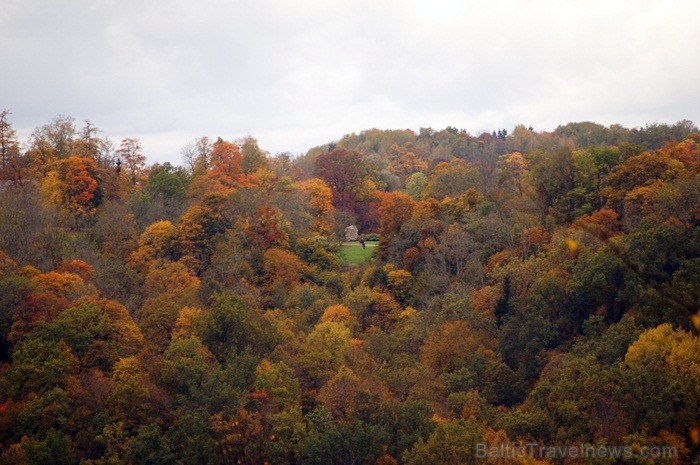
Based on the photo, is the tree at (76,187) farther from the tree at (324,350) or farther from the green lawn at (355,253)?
the tree at (324,350)

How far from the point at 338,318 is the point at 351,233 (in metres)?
20.3

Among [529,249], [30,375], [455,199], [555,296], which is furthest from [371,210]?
[30,375]

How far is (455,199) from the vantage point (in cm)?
4847

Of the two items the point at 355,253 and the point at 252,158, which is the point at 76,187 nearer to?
the point at 252,158

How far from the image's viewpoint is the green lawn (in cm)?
5075

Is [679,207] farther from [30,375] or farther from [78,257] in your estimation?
[78,257]

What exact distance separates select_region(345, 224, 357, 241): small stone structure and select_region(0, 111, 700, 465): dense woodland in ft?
11.6

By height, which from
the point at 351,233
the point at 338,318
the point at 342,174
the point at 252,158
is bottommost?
the point at 338,318

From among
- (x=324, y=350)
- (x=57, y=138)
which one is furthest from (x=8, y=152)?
(x=324, y=350)

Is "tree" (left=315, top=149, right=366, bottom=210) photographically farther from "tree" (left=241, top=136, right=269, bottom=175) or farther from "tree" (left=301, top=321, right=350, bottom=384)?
"tree" (left=301, top=321, right=350, bottom=384)

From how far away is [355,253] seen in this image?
53250 mm

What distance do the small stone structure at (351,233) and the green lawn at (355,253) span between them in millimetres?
1131

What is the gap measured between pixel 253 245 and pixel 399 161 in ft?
135

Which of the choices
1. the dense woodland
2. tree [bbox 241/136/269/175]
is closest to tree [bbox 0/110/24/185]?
the dense woodland
